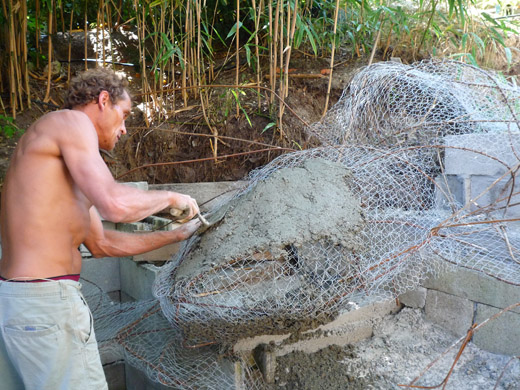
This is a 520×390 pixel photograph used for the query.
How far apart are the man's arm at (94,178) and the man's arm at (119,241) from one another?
410 mm

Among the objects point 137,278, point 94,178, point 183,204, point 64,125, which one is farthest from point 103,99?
point 137,278

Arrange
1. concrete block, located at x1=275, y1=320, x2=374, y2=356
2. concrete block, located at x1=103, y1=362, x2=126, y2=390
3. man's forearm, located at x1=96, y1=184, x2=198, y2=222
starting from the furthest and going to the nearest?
concrete block, located at x1=103, y1=362, x2=126, y2=390 < concrete block, located at x1=275, y1=320, x2=374, y2=356 < man's forearm, located at x1=96, y1=184, x2=198, y2=222

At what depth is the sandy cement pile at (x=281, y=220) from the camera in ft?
→ 5.98

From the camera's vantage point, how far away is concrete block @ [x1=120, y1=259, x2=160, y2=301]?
314 cm

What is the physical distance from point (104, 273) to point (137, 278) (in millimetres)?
433

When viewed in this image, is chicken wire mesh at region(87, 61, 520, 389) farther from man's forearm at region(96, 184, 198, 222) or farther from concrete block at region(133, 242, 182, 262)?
concrete block at region(133, 242, 182, 262)

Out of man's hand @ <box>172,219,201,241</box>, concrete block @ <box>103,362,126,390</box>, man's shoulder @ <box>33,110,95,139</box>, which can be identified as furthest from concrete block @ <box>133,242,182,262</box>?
man's shoulder @ <box>33,110,95,139</box>

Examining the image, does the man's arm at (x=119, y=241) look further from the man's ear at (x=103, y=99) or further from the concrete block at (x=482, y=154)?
the concrete block at (x=482, y=154)

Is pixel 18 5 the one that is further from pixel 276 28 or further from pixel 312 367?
pixel 312 367

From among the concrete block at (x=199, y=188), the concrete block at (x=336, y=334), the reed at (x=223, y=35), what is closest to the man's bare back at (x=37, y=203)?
the concrete block at (x=336, y=334)

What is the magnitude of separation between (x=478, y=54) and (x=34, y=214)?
4.81m

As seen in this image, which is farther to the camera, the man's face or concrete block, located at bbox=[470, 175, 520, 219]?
concrete block, located at bbox=[470, 175, 520, 219]

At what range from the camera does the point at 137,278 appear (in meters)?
3.35

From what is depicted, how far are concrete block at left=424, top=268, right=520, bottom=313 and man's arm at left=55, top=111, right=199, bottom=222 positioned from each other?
200cm
